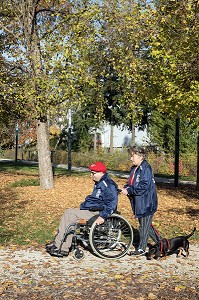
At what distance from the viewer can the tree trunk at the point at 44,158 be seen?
14.4m

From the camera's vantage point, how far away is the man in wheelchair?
22.5 feet

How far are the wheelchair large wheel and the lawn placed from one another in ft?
4.31

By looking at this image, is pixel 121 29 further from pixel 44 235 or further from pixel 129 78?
pixel 44 235

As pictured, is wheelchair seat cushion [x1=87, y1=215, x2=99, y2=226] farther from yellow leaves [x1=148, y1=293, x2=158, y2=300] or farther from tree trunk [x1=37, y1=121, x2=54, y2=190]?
tree trunk [x1=37, y1=121, x2=54, y2=190]

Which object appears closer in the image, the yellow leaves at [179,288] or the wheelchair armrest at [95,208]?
the yellow leaves at [179,288]

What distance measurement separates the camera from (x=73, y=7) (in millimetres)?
14539

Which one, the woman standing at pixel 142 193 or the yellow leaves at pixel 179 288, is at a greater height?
the woman standing at pixel 142 193

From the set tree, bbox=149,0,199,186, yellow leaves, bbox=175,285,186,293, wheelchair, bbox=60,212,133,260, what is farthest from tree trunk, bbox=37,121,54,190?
yellow leaves, bbox=175,285,186,293

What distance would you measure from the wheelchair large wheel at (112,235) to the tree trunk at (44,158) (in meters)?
7.46

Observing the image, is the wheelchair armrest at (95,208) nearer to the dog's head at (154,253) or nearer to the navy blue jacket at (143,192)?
the navy blue jacket at (143,192)

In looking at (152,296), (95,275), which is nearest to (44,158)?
(95,275)

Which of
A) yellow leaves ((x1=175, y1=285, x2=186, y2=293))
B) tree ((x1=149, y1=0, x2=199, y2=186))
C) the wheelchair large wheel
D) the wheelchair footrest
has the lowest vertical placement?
yellow leaves ((x1=175, y1=285, x2=186, y2=293))

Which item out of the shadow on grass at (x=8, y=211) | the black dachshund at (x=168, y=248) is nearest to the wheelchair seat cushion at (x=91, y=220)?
the black dachshund at (x=168, y=248)

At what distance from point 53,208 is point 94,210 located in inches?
175
